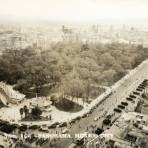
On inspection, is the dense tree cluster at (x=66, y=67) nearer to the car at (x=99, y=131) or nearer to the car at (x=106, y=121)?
the car at (x=106, y=121)

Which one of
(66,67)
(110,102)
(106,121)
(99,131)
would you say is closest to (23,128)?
(99,131)

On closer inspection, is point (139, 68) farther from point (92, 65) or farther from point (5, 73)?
point (5, 73)

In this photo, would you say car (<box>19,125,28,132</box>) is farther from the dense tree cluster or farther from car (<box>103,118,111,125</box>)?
the dense tree cluster

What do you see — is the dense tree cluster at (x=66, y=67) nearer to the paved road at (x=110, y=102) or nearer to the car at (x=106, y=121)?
the paved road at (x=110, y=102)

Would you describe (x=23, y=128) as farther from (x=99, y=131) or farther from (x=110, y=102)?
(x=110, y=102)

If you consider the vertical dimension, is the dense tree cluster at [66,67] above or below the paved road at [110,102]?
above

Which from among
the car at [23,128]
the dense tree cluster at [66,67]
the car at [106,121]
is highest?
the dense tree cluster at [66,67]

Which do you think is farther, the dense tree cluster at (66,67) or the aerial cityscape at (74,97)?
the dense tree cluster at (66,67)
